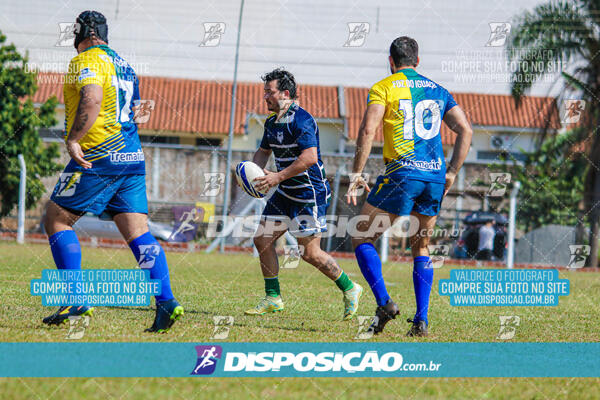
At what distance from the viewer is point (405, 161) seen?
18.1 feet

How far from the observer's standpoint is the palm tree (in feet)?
63.5

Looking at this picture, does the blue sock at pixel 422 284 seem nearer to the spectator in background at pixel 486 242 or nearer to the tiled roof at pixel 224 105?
the spectator in background at pixel 486 242

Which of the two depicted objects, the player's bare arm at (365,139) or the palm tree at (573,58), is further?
the palm tree at (573,58)

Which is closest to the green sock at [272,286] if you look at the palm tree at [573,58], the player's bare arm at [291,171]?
the player's bare arm at [291,171]

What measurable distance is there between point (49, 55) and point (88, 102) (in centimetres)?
1021

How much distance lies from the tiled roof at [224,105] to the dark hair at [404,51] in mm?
25975

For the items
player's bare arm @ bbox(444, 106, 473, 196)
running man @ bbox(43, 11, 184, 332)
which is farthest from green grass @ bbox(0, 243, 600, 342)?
player's bare arm @ bbox(444, 106, 473, 196)

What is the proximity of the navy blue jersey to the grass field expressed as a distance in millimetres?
1081

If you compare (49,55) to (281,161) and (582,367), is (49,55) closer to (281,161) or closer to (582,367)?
(281,161)

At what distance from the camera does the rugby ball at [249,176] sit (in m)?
6.09

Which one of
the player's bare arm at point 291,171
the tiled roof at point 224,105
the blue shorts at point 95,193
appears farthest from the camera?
the tiled roof at point 224,105

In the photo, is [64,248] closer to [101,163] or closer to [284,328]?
[101,163]

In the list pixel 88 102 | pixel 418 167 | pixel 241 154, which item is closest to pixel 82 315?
pixel 88 102

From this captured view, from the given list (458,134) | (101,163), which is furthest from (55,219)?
(458,134)
